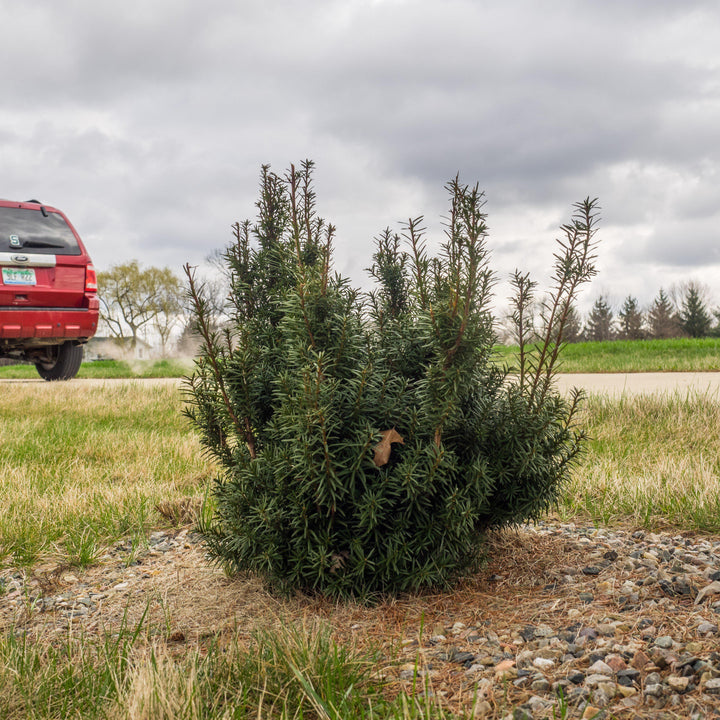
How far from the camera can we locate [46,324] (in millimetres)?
9281

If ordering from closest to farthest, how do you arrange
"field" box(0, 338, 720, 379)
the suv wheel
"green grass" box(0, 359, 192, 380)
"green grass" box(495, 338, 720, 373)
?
1. the suv wheel
2. "green grass" box(495, 338, 720, 373)
3. "field" box(0, 338, 720, 379)
4. "green grass" box(0, 359, 192, 380)

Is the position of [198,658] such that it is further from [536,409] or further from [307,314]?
[536,409]

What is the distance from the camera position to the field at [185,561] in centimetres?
178

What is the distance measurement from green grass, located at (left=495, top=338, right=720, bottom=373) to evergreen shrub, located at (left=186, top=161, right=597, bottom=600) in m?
6.79

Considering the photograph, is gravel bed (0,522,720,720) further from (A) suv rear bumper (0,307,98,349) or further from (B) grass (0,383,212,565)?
(A) suv rear bumper (0,307,98,349)

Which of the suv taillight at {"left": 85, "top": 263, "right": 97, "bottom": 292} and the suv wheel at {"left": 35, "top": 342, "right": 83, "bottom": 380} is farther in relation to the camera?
the suv wheel at {"left": 35, "top": 342, "right": 83, "bottom": 380}

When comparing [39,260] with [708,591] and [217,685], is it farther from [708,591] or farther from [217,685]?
[708,591]

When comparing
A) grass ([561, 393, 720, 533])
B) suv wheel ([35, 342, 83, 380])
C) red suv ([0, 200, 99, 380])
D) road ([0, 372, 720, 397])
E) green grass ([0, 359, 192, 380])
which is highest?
red suv ([0, 200, 99, 380])

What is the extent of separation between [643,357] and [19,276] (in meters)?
13.8

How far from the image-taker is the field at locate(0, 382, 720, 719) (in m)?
1.78

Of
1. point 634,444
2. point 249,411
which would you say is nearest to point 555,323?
point 249,411

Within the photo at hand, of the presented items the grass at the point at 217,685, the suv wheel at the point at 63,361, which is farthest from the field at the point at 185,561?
the suv wheel at the point at 63,361

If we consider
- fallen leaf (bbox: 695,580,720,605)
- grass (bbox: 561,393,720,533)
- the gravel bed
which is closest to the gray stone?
the gravel bed

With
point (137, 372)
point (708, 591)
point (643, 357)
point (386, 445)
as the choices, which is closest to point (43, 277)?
point (137, 372)
